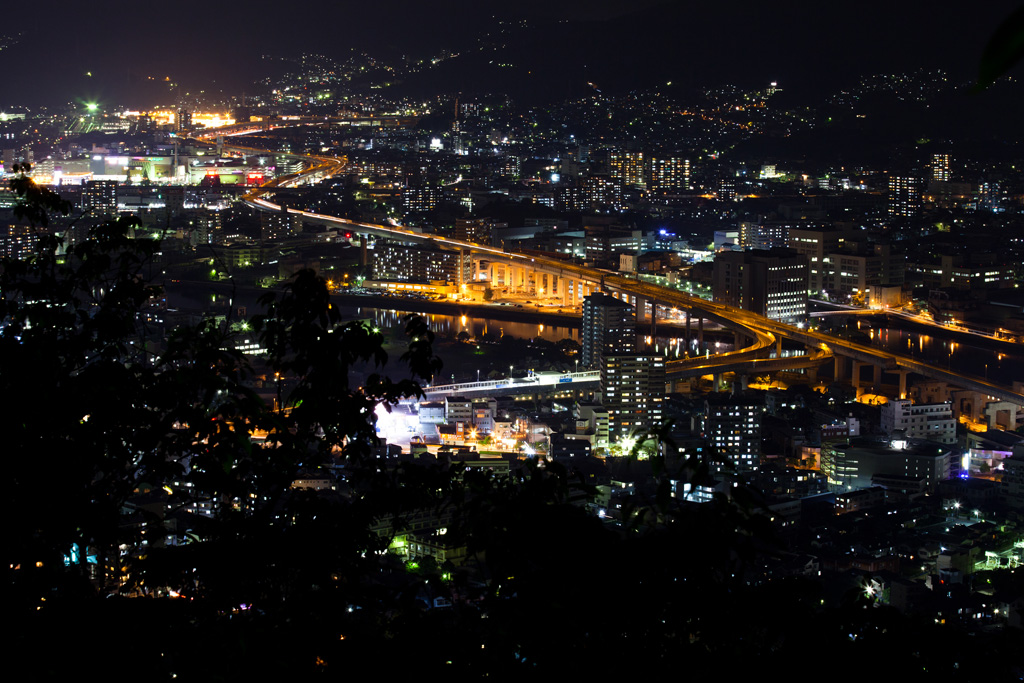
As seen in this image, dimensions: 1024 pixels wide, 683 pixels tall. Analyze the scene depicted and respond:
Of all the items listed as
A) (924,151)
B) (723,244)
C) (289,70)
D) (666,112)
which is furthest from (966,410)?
(289,70)

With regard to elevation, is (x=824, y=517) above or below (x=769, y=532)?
below

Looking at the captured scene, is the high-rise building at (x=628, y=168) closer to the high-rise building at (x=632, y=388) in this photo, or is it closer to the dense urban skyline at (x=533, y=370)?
the dense urban skyline at (x=533, y=370)

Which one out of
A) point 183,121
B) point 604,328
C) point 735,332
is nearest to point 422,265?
point 735,332

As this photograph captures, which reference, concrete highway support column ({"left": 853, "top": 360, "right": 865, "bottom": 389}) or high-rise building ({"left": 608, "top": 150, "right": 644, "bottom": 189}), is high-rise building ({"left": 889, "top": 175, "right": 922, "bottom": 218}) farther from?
concrete highway support column ({"left": 853, "top": 360, "right": 865, "bottom": 389})

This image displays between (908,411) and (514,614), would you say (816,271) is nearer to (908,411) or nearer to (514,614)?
(908,411)

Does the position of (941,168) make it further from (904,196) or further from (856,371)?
(856,371)

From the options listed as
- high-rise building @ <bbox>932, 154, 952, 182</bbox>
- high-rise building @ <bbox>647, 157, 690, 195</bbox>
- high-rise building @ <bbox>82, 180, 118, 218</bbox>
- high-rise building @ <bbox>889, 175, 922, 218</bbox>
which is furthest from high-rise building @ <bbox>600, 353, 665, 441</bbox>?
high-rise building @ <bbox>932, 154, 952, 182</bbox>
